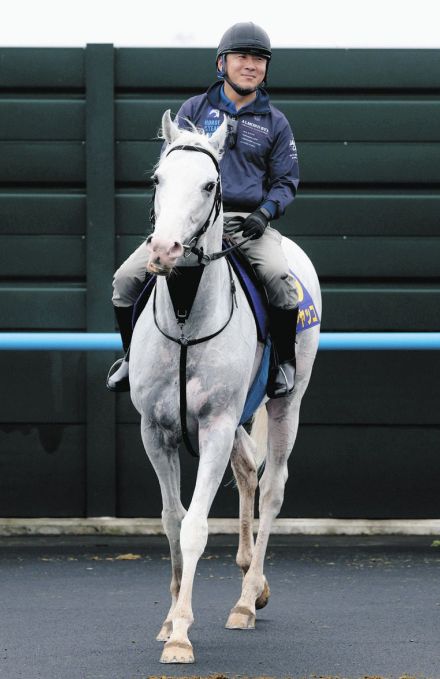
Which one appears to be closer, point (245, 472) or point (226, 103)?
point (226, 103)

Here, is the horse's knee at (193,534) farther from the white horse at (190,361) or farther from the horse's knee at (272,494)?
the horse's knee at (272,494)

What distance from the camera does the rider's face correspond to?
677 cm

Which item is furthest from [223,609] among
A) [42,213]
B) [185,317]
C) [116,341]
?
[42,213]

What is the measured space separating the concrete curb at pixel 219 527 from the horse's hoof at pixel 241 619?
275cm

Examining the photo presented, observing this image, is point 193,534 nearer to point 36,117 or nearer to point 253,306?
point 253,306

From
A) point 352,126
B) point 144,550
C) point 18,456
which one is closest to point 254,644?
point 144,550

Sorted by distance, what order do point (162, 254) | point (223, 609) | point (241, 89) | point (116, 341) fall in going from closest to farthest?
point (162, 254) → point (241, 89) → point (223, 609) → point (116, 341)

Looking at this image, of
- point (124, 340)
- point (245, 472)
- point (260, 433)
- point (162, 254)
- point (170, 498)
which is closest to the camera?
point (162, 254)

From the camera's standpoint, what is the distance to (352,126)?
9.78 meters

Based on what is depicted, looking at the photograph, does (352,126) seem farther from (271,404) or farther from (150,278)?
(150,278)

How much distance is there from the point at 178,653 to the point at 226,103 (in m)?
2.49

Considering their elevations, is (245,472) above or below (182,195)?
below

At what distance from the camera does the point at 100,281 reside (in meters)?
9.70

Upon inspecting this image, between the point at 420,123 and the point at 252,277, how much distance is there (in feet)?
11.0
